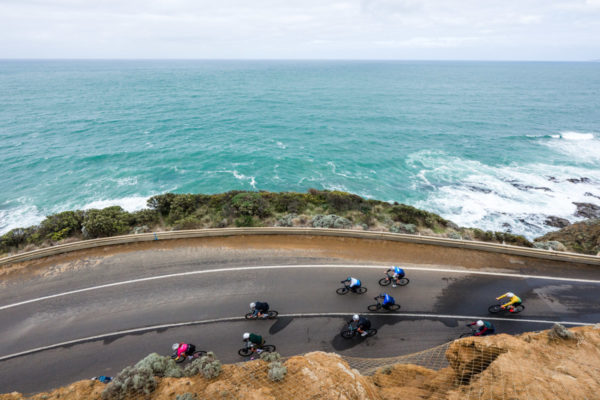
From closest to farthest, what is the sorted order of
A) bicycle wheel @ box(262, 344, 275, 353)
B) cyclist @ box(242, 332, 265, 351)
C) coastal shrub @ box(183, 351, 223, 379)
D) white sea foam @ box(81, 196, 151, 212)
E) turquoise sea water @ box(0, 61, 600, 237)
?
coastal shrub @ box(183, 351, 223, 379), cyclist @ box(242, 332, 265, 351), bicycle wheel @ box(262, 344, 275, 353), white sea foam @ box(81, 196, 151, 212), turquoise sea water @ box(0, 61, 600, 237)

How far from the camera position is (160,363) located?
29.5 feet

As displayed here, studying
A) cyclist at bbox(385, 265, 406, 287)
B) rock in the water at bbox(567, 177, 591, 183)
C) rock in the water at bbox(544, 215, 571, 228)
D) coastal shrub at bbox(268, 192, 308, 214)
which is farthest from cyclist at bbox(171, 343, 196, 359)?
rock in the water at bbox(567, 177, 591, 183)

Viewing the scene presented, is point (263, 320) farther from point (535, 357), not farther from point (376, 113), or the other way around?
point (376, 113)

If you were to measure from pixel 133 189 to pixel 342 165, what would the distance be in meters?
29.3

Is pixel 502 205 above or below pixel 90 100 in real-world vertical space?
below

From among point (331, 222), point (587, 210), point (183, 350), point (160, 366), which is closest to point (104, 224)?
point (183, 350)

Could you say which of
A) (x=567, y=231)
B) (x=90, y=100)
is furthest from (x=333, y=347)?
(x=90, y=100)

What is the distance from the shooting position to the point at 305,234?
17.6 metres

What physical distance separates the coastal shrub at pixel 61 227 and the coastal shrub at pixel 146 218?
11.2ft

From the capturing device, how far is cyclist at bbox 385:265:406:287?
13035 millimetres

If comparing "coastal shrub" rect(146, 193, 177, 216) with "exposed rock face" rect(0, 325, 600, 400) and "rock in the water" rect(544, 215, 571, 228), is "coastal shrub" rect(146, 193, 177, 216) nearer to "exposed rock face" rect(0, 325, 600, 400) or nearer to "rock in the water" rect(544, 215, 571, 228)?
"exposed rock face" rect(0, 325, 600, 400)

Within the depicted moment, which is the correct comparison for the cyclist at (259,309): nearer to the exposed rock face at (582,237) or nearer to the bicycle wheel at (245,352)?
the bicycle wheel at (245,352)

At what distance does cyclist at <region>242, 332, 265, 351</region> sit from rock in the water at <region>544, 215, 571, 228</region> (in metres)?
31.8

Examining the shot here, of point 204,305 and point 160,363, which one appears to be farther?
point 204,305
